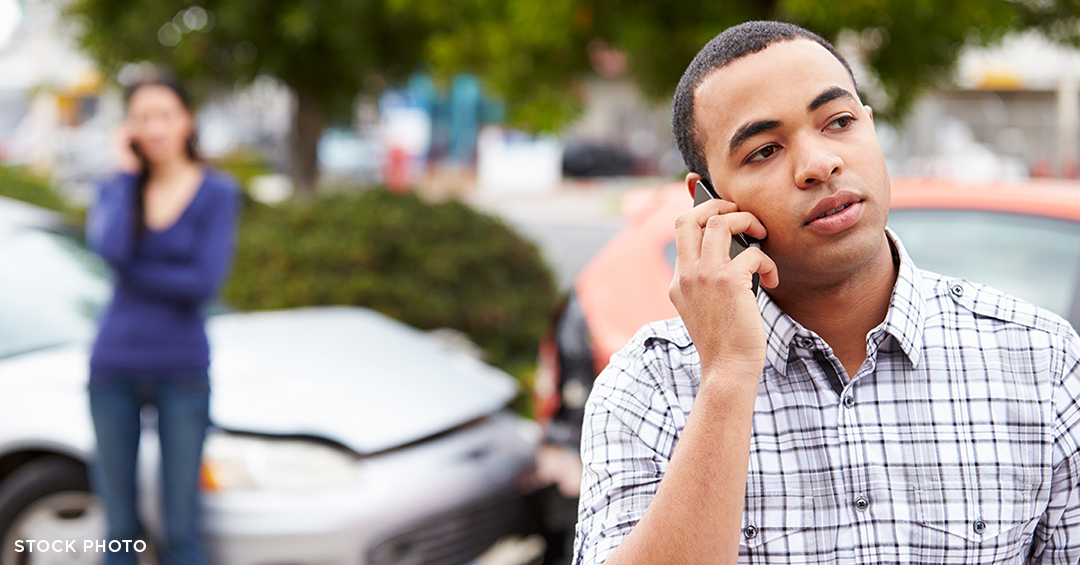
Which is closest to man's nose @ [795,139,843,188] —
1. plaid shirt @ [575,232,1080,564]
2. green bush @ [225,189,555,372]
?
plaid shirt @ [575,232,1080,564]

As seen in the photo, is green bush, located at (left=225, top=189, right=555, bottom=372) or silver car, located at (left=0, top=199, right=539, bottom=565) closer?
silver car, located at (left=0, top=199, right=539, bottom=565)

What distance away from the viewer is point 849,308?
1.49m

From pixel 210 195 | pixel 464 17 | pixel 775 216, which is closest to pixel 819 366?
pixel 775 216

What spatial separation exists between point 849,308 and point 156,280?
2.45 m

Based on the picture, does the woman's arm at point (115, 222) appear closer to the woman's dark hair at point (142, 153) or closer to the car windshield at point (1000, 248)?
the woman's dark hair at point (142, 153)

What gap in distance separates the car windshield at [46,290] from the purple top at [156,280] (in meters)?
0.80

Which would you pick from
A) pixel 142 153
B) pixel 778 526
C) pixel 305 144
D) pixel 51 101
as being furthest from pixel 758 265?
pixel 51 101

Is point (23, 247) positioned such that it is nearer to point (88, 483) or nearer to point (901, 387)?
point (88, 483)

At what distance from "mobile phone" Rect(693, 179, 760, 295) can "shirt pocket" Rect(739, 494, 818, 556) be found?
1.07ft

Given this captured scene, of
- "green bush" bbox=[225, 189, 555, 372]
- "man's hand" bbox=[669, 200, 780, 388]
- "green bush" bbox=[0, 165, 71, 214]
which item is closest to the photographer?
"man's hand" bbox=[669, 200, 780, 388]

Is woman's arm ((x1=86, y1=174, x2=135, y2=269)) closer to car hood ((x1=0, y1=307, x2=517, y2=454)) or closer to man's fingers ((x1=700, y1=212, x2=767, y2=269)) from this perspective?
car hood ((x1=0, y1=307, x2=517, y2=454))

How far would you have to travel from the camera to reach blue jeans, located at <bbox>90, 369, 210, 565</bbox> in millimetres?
3035

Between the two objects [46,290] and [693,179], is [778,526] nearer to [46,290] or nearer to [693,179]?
[693,179]

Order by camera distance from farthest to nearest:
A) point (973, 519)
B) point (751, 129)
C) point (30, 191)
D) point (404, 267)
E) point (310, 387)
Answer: point (30, 191)
point (404, 267)
point (310, 387)
point (751, 129)
point (973, 519)
